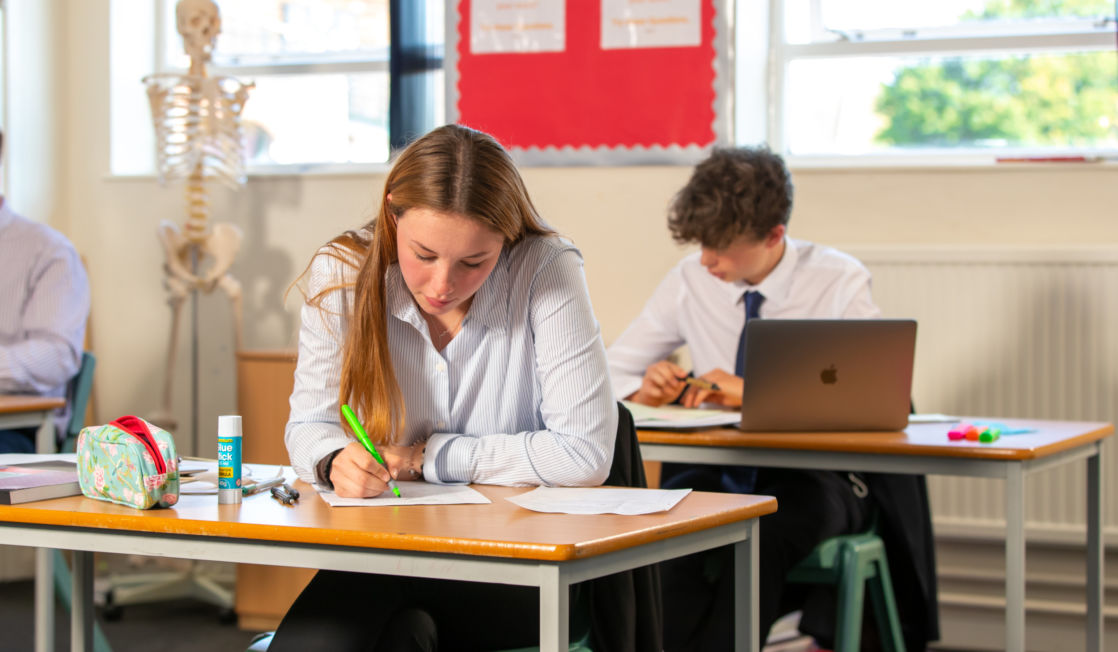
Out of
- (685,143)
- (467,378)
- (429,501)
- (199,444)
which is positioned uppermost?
(685,143)

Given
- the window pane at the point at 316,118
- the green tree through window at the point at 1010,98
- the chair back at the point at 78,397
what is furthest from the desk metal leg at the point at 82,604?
the green tree through window at the point at 1010,98

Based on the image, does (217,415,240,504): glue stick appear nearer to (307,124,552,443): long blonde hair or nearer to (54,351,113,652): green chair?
(307,124,552,443): long blonde hair

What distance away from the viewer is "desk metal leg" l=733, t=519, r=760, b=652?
56.1 inches

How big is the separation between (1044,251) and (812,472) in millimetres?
1237

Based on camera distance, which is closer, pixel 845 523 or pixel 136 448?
pixel 136 448

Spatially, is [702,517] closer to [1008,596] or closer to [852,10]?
[1008,596]

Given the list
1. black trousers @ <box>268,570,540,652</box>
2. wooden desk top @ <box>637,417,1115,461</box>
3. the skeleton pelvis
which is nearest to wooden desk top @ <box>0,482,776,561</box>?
black trousers @ <box>268,570,540,652</box>

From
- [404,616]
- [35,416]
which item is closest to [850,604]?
[404,616]

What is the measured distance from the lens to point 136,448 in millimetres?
1342

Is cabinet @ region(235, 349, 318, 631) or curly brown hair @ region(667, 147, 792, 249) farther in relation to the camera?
cabinet @ region(235, 349, 318, 631)

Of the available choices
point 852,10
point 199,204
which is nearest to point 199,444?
point 199,204

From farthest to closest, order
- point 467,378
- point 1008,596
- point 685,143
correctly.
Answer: point 685,143, point 1008,596, point 467,378

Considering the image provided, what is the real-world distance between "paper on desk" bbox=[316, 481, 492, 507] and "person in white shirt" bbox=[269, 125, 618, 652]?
22 millimetres

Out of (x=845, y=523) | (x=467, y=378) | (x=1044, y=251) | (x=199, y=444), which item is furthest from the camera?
(x=199, y=444)
